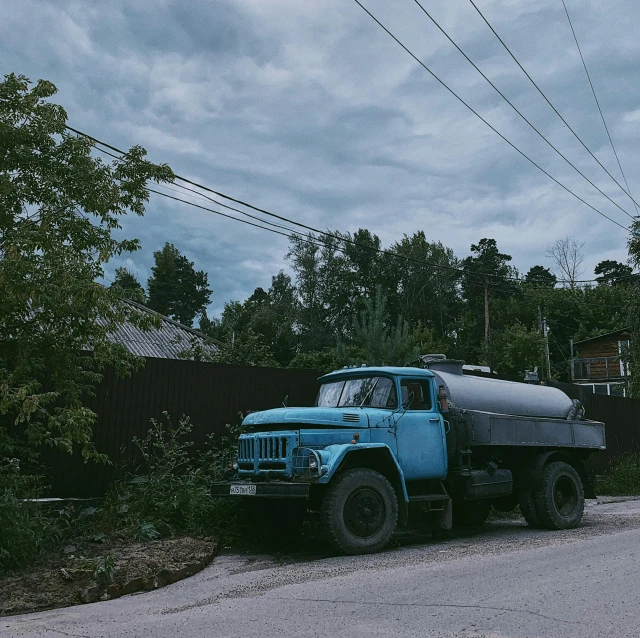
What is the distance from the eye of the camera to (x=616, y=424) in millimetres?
19359

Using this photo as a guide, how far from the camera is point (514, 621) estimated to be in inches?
200

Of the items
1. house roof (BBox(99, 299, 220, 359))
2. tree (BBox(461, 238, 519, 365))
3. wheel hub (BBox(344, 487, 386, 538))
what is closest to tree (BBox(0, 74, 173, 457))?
wheel hub (BBox(344, 487, 386, 538))

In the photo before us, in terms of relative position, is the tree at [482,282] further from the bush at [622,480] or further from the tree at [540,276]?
the bush at [622,480]

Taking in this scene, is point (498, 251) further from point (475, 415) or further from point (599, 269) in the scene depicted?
point (475, 415)

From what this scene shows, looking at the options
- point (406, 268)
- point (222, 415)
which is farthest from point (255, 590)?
point (406, 268)

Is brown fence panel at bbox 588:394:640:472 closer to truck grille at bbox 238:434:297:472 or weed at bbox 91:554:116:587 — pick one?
truck grille at bbox 238:434:297:472

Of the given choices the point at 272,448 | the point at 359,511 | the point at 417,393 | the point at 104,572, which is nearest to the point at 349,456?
the point at 359,511

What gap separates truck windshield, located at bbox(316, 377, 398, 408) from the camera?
9.55 meters

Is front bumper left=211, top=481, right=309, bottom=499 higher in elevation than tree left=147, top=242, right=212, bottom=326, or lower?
lower

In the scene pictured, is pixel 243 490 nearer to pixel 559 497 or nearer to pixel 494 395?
pixel 494 395

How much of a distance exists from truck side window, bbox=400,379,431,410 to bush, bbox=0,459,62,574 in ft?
14.7

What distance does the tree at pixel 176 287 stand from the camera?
70.2 metres

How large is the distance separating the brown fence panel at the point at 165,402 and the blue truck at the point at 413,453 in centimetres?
159

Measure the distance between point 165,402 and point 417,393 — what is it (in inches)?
141
